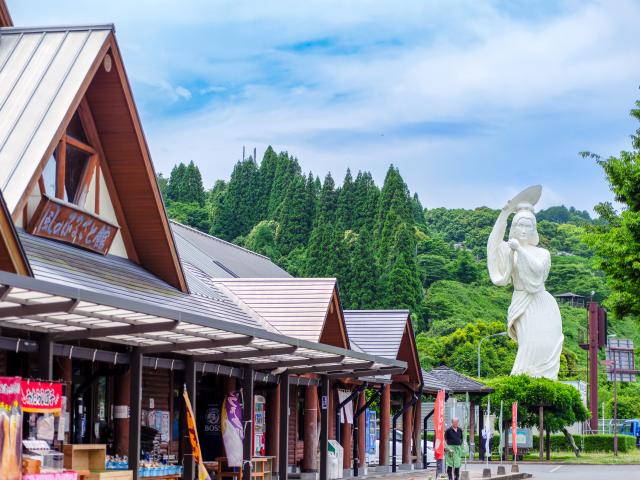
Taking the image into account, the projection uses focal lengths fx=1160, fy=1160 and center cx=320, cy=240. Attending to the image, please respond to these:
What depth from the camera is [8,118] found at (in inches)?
680

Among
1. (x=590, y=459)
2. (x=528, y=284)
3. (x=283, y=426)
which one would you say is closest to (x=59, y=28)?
(x=283, y=426)

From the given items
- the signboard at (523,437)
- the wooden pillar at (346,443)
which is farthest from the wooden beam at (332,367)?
the signboard at (523,437)

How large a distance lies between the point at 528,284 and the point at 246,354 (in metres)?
44.9

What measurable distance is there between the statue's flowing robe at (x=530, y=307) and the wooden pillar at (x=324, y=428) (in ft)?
112

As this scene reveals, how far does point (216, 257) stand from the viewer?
3152 centimetres

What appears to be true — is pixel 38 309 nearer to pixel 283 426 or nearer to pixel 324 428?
pixel 283 426

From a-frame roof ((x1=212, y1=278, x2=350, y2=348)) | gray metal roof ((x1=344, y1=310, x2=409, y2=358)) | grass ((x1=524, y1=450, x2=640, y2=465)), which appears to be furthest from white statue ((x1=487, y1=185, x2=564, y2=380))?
a-frame roof ((x1=212, y1=278, x2=350, y2=348))

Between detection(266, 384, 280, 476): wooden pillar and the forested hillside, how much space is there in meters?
54.8

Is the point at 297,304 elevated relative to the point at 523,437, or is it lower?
elevated

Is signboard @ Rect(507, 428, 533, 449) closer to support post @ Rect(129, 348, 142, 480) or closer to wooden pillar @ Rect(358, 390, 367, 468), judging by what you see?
wooden pillar @ Rect(358, 390, 367, 468)

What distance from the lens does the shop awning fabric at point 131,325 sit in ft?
41.4

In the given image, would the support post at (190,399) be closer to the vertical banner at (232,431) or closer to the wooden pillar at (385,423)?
the vertical banner at (232,431)

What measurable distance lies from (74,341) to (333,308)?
33.9 feet

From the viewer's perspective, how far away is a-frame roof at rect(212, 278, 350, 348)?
25312mm
